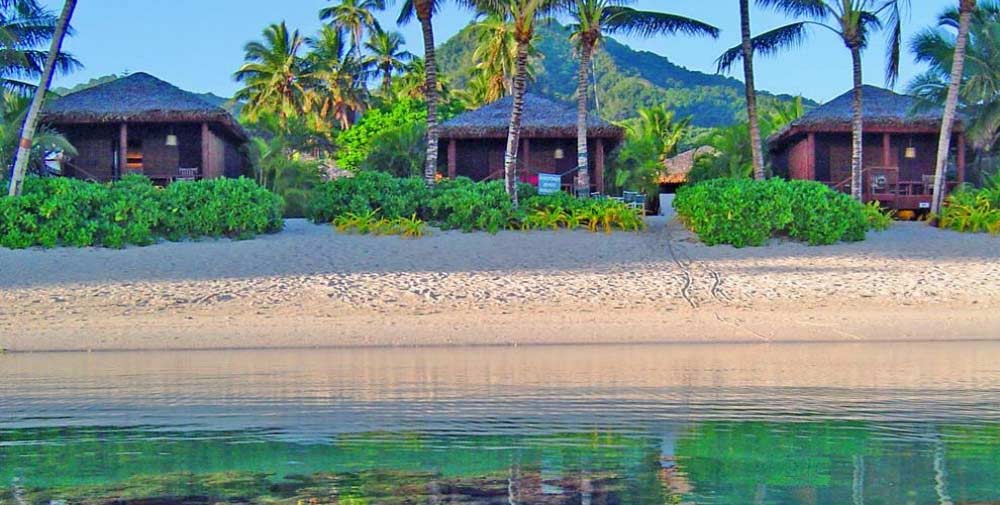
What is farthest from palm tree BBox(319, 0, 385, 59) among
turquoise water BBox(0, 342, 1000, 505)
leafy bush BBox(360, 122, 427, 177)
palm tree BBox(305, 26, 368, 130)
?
turquoise water BBox(0, 342, 1000, 505)

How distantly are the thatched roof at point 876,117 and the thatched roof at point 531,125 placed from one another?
15.1 feet

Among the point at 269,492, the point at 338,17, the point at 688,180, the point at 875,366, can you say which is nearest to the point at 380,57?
the point at 338,17

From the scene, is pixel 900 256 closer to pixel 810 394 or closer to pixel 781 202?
pixel 781 202

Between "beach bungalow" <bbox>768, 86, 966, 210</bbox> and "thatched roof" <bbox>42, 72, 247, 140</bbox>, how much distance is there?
14.1m

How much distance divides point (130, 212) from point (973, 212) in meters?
16.4

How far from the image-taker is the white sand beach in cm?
1594

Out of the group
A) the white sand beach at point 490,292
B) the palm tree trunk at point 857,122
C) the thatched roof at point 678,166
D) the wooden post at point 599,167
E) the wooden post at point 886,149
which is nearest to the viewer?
the white sand beach at point 490,292

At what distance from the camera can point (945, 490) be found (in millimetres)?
6285

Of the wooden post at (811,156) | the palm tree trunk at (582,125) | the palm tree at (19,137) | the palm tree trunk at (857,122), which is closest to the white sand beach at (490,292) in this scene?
the palm tree trunk at (582,125)

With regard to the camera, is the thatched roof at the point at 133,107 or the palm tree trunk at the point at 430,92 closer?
the palm tree trunk at the point at 430,92

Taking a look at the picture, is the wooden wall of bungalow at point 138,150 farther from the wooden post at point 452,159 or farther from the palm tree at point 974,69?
the palm tree at point 974,69

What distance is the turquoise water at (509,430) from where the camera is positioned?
6441 mm

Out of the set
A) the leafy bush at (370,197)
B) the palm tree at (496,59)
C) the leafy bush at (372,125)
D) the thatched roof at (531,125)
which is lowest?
the leafy bush at (370,197)

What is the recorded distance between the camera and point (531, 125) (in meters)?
29.6
